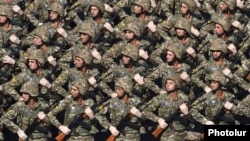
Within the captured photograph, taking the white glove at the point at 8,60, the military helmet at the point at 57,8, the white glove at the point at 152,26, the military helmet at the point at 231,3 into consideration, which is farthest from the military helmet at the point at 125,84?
the military helmet at the point at 231,3

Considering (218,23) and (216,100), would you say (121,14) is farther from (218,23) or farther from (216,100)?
(216,100)

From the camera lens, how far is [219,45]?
37.1m

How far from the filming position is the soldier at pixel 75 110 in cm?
3519

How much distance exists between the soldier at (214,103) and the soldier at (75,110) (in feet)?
9.89

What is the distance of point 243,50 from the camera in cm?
3875

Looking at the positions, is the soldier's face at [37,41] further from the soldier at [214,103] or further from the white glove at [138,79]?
the soldier at [214,103]

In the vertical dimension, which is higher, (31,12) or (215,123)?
(31,12)

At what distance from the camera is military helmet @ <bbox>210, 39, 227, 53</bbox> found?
37.1 m

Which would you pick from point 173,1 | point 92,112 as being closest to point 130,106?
point 92,112

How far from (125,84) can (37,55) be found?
3197 millimetres

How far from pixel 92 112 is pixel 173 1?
6652 millimetres

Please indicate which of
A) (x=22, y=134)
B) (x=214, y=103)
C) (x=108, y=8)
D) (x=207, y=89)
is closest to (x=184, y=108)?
(x=214, y=103)

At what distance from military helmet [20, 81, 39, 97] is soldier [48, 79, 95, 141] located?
0.83 meters

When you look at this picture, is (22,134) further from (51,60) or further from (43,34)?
(43,34)
